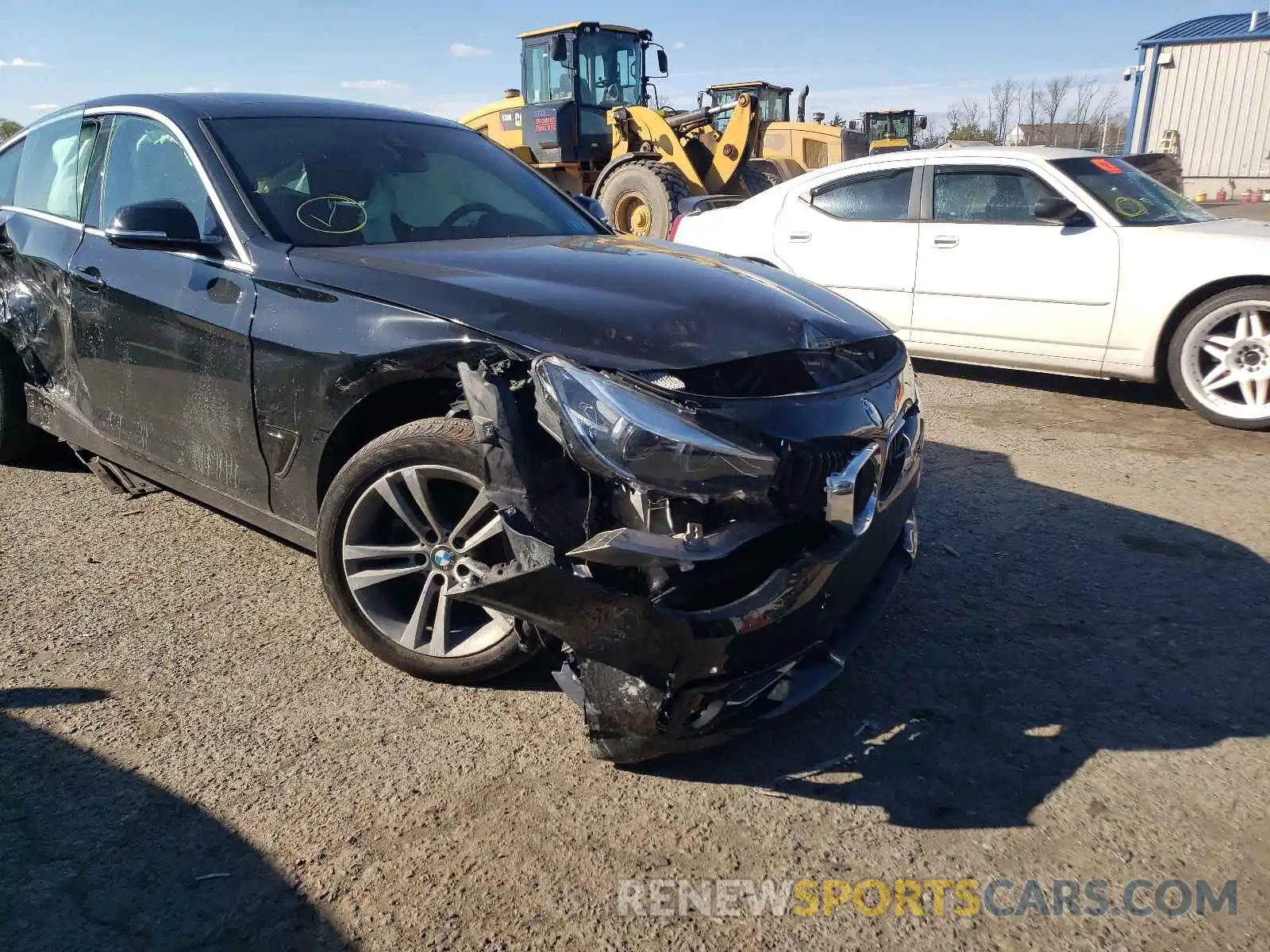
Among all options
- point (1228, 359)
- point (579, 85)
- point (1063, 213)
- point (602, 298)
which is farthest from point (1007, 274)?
point (579, 85)

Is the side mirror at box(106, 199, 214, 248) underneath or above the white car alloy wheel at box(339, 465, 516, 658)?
above

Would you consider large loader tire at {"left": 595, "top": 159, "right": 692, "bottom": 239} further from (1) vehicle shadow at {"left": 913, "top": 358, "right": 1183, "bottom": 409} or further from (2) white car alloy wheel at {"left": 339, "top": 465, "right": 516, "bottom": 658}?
(2) white car alloy wheel at {"left": 339, "top": 465, "right": 516, "bottom": 658}

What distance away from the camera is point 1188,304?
5809 mm

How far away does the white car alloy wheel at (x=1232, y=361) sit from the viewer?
5562mm

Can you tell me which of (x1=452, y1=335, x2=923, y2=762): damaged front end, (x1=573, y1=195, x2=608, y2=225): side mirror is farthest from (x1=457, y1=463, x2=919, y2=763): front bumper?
(x1=573, y1=195, x2=608, y2=225): side mirror

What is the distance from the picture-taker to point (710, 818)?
233 cm

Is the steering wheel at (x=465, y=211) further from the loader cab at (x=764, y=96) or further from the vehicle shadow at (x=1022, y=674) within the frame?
the loader cab at (x=764, y=96)

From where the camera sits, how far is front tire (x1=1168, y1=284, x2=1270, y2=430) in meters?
5.56

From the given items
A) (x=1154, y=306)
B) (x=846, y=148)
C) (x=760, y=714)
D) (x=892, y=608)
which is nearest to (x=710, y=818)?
(x=760, y=714)

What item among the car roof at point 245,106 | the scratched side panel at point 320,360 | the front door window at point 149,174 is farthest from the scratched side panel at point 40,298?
the scratched side panel at point 320,360

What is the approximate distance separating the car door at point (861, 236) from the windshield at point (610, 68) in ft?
23.1

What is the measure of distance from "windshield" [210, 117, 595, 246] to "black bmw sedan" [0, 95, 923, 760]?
1 cm

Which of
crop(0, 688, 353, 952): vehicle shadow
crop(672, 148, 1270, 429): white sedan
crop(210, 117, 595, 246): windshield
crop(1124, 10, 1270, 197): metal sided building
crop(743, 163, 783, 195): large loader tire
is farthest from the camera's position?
crop(1124, 10, 1270, 197): metal sided building

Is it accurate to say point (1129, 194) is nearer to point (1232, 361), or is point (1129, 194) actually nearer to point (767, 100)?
point (1232, 361)
